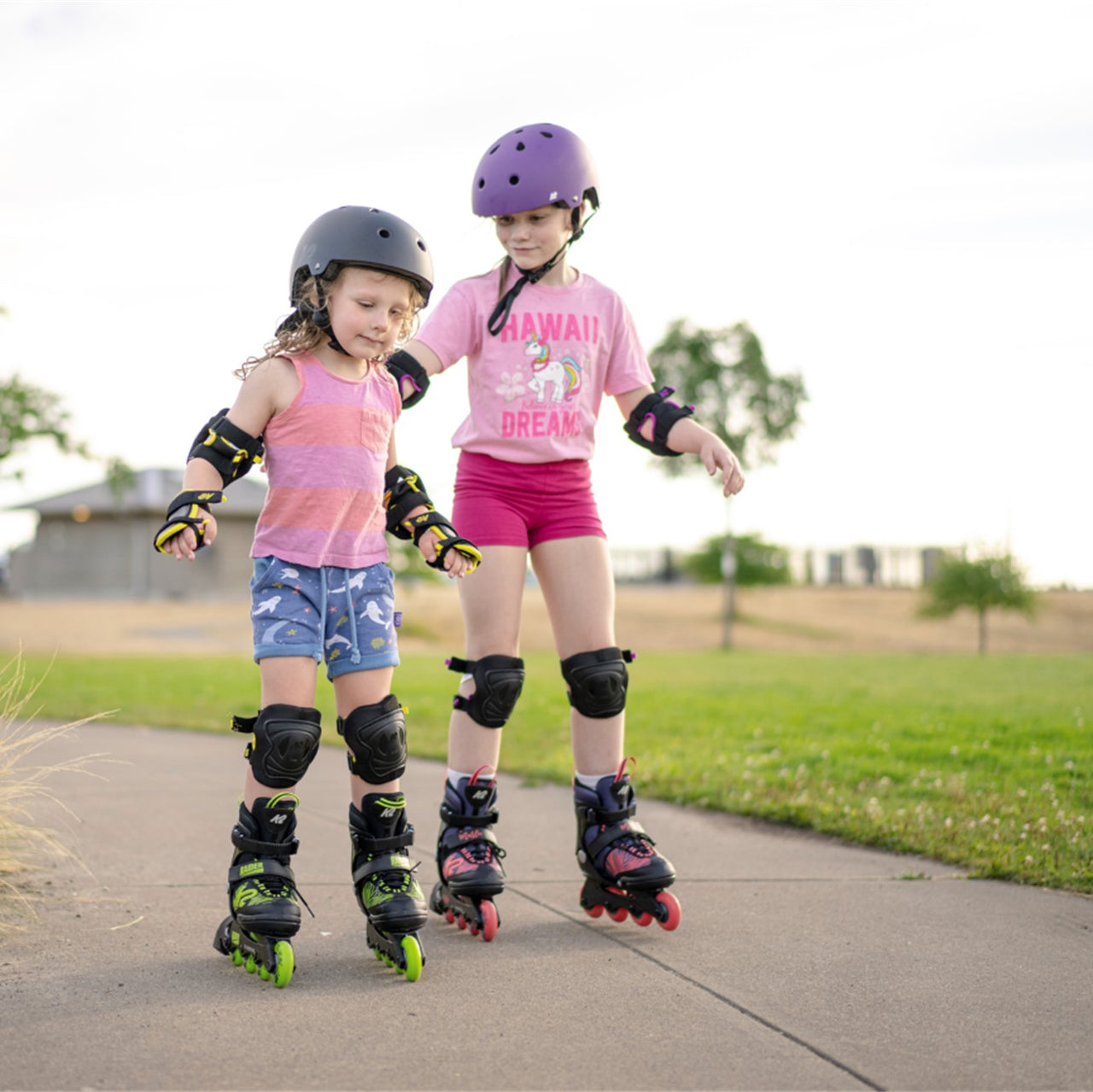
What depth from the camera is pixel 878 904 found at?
3.80 m

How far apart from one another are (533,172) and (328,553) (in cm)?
132

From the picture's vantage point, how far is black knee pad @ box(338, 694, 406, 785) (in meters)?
3.20

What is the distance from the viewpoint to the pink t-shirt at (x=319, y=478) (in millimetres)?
3215

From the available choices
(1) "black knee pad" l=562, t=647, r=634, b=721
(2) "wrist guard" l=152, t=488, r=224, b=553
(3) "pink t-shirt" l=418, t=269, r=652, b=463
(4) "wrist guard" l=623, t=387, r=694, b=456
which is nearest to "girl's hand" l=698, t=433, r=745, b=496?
(4) "wrist guard" l=623, t=387, r=694, b=456

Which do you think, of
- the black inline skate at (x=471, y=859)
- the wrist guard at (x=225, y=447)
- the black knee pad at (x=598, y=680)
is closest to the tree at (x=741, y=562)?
the black knee pad at (x=598, y=680)

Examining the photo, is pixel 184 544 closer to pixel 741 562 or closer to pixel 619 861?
pixel 619 861

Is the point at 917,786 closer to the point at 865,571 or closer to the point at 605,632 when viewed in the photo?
the point at 605,632

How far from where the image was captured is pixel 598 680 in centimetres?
370

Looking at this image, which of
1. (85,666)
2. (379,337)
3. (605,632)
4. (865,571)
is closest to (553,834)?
(605,632)

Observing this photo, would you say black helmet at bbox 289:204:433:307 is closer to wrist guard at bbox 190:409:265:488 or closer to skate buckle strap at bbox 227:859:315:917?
wrist guard at bbox 190:409:265:488

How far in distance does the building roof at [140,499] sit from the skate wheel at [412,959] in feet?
135

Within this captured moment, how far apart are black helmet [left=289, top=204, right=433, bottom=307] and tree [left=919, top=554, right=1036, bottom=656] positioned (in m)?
30.3

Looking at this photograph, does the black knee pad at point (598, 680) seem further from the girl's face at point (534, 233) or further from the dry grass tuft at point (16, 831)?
the dry grass tuft at point (16, 831)

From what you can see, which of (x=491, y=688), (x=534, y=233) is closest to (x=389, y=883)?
(x=491, y=688)
